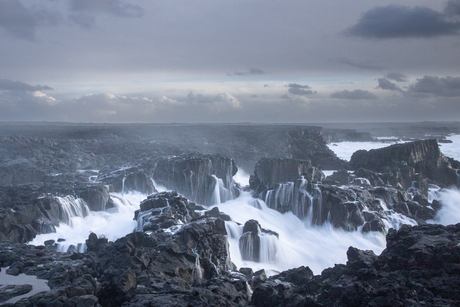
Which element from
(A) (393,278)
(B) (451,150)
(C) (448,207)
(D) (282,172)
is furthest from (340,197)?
(B) (451,150)

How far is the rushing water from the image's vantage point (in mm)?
Result: 30297

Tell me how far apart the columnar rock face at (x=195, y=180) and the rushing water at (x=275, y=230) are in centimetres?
96

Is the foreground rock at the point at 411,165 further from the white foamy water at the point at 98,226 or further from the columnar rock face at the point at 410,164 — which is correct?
the white foamy water at the point at 98,226

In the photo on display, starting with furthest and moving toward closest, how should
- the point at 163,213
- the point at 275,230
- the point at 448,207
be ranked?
1. the point at 448,207
2. the point at 275,230
3. the point at 163,213

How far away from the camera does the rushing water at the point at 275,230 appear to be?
30.3 metres

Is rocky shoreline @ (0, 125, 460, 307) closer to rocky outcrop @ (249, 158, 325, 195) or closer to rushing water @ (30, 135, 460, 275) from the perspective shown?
rocky outcrop @ (249, 158, 325, 195)

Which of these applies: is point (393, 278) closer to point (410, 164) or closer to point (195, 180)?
point (195, 180)

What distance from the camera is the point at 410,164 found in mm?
52719

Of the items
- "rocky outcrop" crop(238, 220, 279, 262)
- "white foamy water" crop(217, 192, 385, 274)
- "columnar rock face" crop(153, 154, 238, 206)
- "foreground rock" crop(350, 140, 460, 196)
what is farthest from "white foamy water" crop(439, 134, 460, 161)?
"rocky outcrop" crop(238, 220, 279, 262)

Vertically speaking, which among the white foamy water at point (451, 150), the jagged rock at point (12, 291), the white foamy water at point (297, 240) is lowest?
the white foamy water at point (297, 240)

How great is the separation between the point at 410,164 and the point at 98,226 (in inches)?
1694

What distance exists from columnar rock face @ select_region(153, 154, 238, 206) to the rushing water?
961 mm

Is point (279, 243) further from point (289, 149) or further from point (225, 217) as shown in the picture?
point (289, 149)

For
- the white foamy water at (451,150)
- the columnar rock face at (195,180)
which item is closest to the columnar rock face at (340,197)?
the columnar rock face at (195,180)
